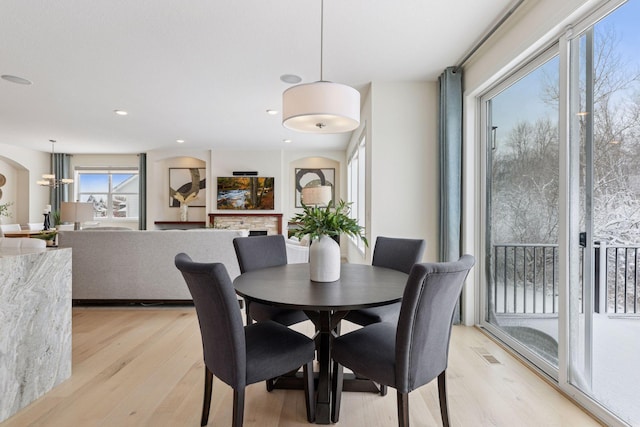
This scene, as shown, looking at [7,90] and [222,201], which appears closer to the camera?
[7,90]

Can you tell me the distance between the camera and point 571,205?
1.96 m

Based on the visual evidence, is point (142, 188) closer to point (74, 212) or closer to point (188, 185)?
point (188, 185)

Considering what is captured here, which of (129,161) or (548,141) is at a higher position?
(129,161)

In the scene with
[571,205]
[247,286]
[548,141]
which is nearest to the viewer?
[247,286]

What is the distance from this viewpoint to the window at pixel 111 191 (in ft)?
27.8

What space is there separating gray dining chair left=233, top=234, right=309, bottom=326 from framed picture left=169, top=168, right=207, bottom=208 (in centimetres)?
593

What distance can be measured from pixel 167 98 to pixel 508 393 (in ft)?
14.9

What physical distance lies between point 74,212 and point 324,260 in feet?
13.7

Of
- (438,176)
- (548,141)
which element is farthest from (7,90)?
(548,141)

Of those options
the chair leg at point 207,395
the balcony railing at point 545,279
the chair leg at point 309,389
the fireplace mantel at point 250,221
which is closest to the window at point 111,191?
the fireplace mantel at point 250,221

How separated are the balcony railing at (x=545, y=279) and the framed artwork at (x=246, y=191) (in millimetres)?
5505

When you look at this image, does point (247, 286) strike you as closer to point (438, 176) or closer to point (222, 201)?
point (438, 176)

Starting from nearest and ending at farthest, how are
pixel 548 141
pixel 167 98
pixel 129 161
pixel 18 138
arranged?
pixel 548 141 < pixel 167 98 < pixel 18 138 < pixel 129 161

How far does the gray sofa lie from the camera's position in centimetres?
363
